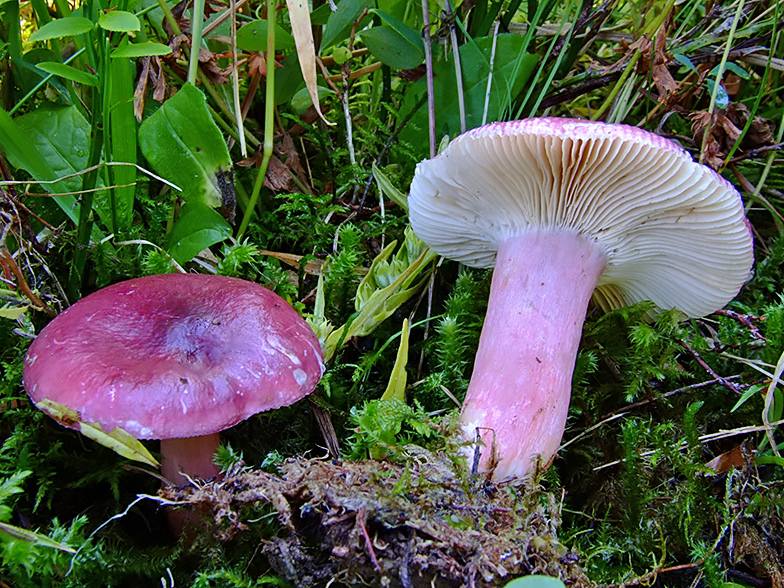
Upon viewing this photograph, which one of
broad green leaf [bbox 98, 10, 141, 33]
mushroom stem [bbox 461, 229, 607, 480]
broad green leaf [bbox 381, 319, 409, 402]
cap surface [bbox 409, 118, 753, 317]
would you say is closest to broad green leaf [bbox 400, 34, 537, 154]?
cap surface [bbox 409, 118, 753, 317]

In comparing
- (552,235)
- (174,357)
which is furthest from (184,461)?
(552,235)

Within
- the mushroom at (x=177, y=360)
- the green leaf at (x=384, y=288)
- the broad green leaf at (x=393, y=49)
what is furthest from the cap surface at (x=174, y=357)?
the broad green leaf at (x=393, y=49)

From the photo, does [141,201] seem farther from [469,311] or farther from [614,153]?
[614,153]

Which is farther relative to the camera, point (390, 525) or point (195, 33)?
point (195, 33)

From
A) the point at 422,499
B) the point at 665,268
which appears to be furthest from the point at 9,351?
the point at 665,268

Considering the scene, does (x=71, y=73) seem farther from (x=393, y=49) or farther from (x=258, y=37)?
(x=393, y=49)

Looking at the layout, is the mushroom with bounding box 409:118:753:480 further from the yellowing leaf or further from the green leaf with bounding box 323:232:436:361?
the yellowing leaf

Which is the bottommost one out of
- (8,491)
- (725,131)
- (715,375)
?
(715,375)
